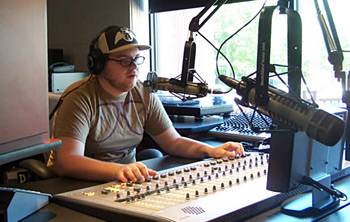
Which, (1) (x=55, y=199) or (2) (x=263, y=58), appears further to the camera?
(1) (x=55, y=199)

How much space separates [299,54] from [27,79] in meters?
0.61

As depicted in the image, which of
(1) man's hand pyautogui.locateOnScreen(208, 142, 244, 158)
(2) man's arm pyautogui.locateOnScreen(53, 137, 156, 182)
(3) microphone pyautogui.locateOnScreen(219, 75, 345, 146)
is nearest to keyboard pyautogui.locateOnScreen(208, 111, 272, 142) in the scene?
(1) man's hand pyautogui.locateOnScreen(208, 142, 244, 158)

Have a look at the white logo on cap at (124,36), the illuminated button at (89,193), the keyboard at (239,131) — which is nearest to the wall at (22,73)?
the illuminated button at (89,193)

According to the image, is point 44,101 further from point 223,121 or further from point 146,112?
point 223,121

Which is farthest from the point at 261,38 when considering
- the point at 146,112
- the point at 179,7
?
the point at 179,7

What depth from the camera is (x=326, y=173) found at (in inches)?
49.0

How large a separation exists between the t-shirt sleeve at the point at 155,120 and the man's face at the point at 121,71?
0.59 feet

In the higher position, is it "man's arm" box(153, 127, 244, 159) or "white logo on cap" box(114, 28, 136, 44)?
"white logo on cap" box(114, 28, 136, 44)

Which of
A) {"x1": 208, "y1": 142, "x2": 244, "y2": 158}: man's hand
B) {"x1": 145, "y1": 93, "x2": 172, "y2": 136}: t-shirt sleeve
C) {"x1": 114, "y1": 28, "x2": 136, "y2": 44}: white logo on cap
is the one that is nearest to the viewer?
{"x1": 208, "y1": 142, "x2": 244, "y2": 158}: man's hand

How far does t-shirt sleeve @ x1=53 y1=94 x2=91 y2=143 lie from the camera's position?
1.75 meters

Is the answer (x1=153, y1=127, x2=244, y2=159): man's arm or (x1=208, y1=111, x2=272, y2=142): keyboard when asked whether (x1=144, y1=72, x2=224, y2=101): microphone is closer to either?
(x1=153, y1=127, x2=244, y2=159): man's arm

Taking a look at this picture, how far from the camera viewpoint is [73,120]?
5.82 ft

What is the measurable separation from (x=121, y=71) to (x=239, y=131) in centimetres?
72

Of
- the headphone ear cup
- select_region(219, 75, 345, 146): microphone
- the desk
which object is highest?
the headphone ear cup
